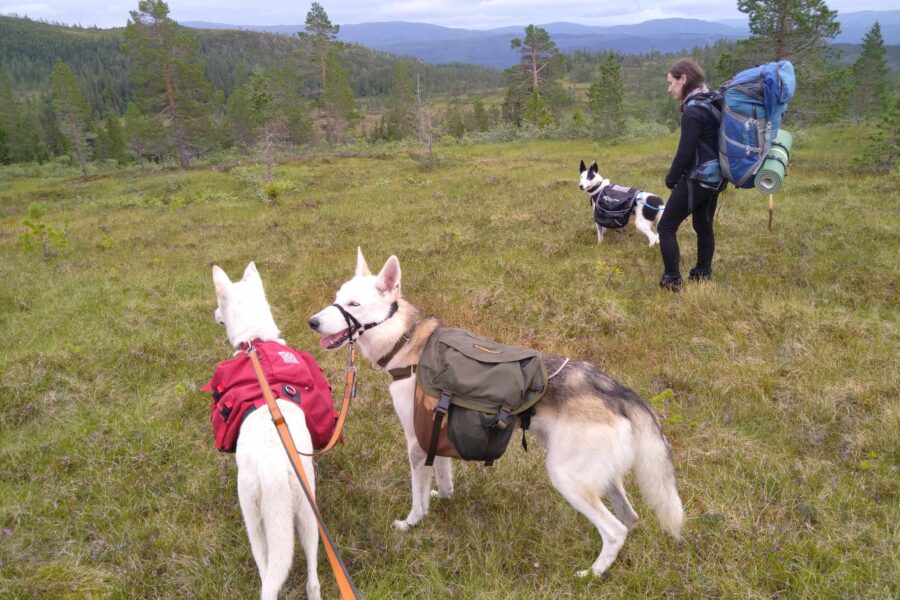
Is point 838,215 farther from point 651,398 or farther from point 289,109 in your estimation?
point 289,109

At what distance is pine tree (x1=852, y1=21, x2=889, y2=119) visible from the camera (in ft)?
140

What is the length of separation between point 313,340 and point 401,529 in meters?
3.60

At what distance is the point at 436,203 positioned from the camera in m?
14.3

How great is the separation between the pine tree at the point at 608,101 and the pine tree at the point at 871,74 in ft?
96.6

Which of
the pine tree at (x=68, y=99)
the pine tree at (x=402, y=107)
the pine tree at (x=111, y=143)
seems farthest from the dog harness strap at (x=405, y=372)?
the pine tree at (x=111, y=143)

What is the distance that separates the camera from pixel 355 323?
3303mm

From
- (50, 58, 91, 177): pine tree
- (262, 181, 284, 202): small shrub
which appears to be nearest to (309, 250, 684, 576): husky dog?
(262, 181, 284, 202): small shrub

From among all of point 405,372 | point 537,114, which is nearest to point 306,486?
point 405,372

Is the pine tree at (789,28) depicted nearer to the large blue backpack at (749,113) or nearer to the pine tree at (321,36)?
the large blue backpack at (749,113)

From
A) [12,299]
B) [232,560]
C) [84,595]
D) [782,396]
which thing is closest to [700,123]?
[782,396]

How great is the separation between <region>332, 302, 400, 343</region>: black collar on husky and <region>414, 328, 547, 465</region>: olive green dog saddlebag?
52 centimetres

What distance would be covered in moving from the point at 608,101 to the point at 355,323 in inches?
1201

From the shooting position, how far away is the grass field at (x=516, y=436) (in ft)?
9.71

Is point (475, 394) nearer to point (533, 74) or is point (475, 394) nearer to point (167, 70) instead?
point (167, 70)
